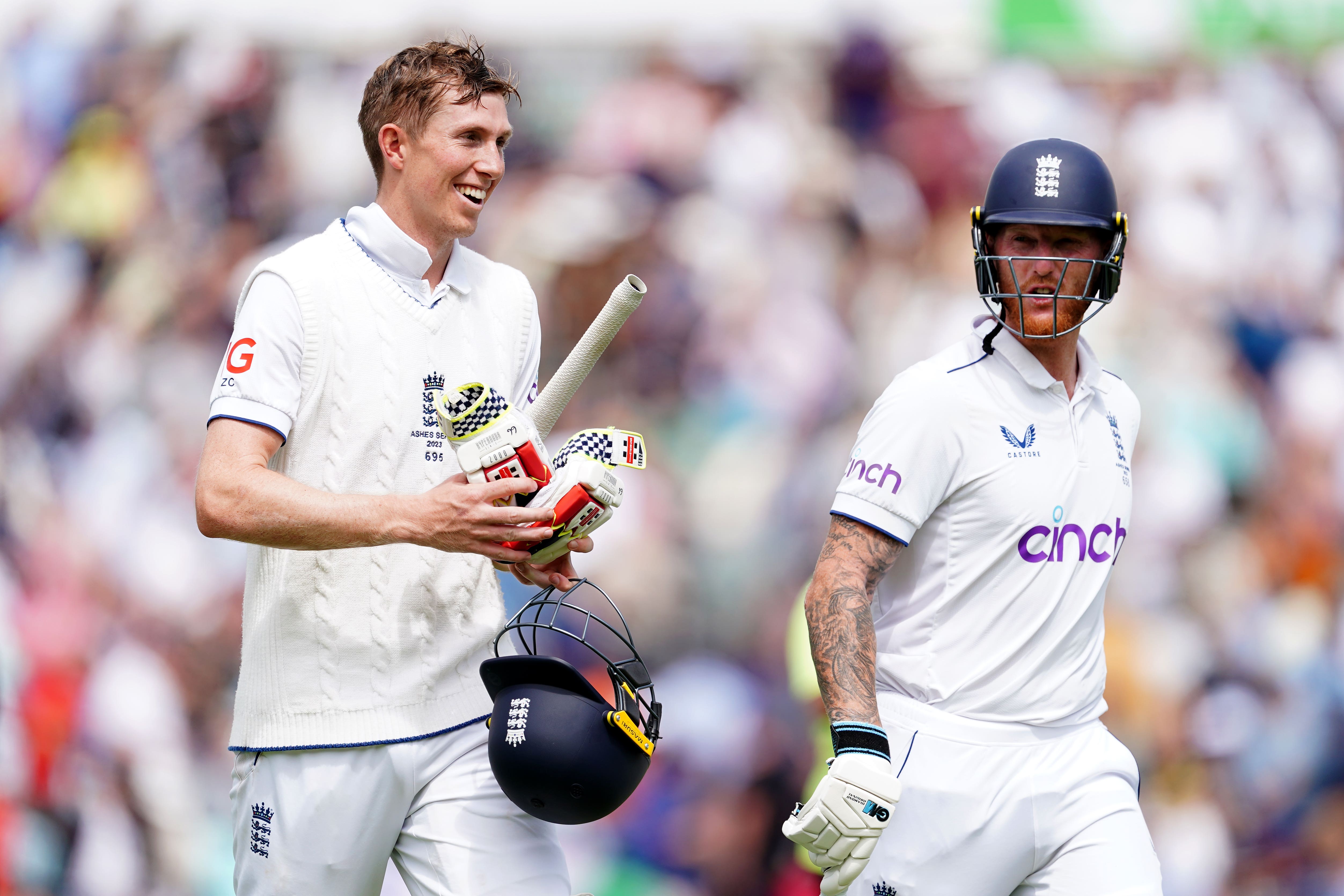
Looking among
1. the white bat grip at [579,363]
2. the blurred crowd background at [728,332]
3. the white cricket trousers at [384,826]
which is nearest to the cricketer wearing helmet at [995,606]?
the white bat grip at [579,363]

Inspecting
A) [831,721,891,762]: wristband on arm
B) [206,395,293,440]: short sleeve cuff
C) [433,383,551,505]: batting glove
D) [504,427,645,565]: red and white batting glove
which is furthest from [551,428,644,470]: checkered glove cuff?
[831,721,891,762]: wristband on arm

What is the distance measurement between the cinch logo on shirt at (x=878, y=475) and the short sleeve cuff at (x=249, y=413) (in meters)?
1.12

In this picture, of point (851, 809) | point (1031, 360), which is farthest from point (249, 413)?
point (1031, 360)

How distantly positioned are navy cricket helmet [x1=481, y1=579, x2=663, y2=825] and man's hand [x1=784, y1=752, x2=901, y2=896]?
0.37m

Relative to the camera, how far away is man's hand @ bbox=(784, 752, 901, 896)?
2.57 meters

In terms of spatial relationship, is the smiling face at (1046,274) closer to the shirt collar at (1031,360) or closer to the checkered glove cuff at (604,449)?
the shirt collar at (1031,360)

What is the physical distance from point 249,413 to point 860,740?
51.5 inches

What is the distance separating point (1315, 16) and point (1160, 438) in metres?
2.61

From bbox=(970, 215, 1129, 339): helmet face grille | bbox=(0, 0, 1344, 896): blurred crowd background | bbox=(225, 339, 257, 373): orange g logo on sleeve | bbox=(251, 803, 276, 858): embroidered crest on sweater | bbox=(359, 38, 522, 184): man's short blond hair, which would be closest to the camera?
bbox=(225, 339, 257, 373): orange g logo on sleeve

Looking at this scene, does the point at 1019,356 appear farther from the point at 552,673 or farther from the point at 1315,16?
the point at 1315,16

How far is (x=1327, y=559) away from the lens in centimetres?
736

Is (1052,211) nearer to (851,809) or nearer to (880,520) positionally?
(880,520)

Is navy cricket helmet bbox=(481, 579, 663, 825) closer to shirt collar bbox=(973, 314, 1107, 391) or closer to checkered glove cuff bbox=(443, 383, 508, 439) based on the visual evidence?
checkered glove cuff bbox=(443, 383, 508, 439)

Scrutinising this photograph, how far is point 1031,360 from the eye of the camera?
303cm
